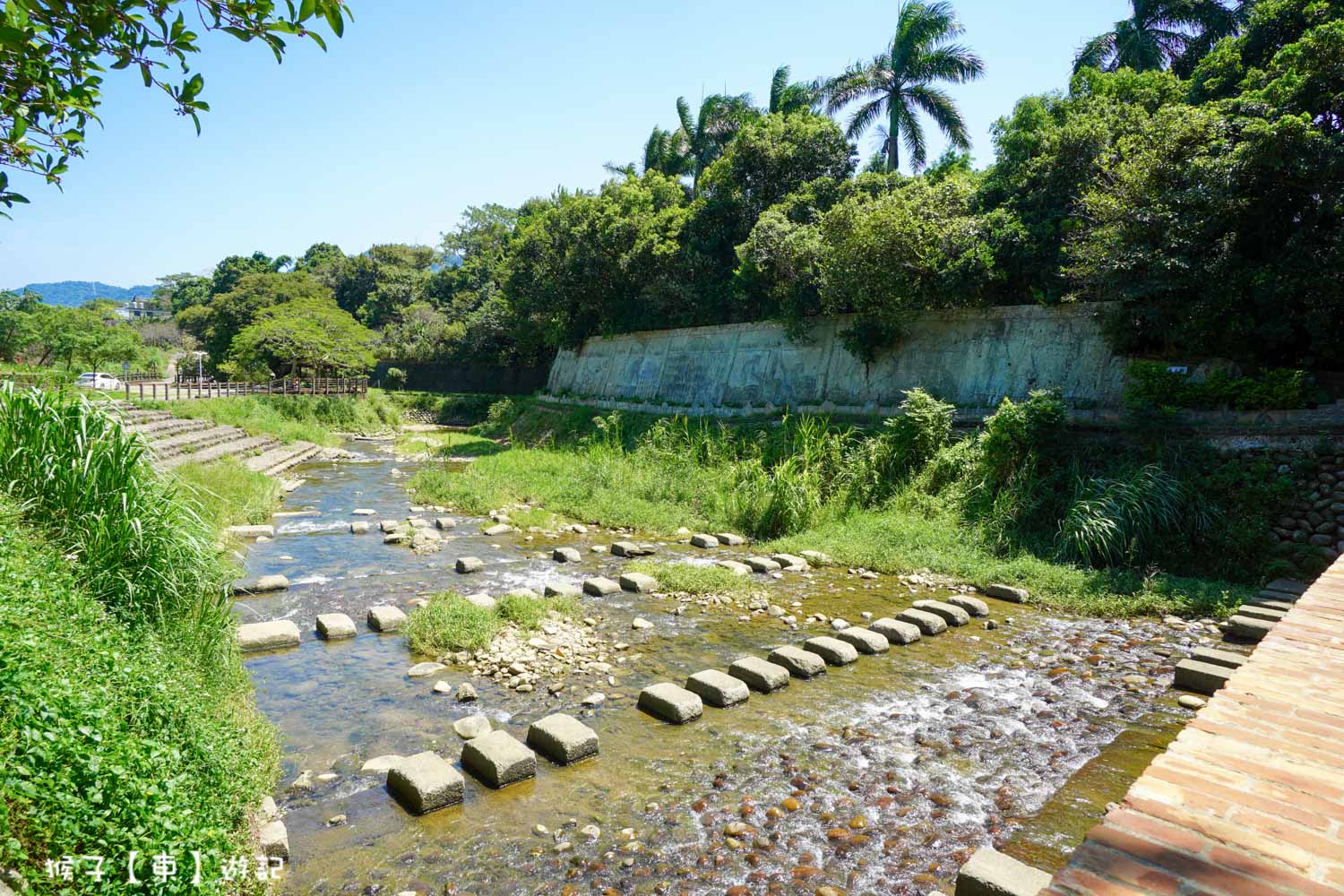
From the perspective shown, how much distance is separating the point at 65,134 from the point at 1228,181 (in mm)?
13581

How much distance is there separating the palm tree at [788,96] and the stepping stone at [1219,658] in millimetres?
20897

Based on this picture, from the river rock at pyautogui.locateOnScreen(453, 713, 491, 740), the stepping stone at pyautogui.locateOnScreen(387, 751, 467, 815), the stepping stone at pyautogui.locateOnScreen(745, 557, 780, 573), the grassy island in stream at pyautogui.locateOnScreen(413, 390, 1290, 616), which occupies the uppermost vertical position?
the grassy island in stream at pyautogui.locateOnScreen(413, 390, 1290, 616)

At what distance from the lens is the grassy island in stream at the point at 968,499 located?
944 cm

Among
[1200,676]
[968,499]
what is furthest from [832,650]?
[968,499]

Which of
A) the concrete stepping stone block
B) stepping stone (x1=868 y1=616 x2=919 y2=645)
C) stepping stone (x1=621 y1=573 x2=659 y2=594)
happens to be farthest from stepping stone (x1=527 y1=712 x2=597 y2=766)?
stepping stone (x1=621 y1=573 x2=659 y2=594)

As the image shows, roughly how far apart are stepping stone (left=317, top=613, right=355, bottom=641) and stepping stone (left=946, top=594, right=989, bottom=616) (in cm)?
674

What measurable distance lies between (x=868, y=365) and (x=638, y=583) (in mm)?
10627

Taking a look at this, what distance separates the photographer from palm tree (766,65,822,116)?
82.1ft

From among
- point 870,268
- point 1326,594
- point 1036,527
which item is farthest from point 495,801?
point 870,268

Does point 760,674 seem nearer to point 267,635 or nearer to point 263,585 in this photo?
point 267,635

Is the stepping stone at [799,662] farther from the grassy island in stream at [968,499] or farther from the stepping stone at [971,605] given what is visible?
the grassy island in stream at [968,499]

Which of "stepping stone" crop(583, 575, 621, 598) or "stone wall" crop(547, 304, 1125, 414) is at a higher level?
"stone wall" crop(547, 304, 1125, 414)

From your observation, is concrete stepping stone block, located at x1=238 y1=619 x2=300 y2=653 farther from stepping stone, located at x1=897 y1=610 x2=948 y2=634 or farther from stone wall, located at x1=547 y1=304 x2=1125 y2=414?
stone wall, located at x1=547 y1=304 x2=1125 y2=414

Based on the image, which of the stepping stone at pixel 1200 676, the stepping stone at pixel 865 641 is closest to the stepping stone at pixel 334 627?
the stepping stone at pixel 865 641
